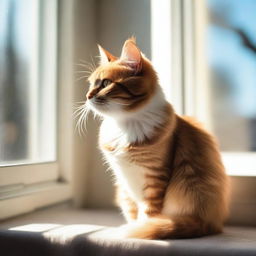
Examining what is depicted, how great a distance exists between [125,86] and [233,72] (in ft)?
1.96

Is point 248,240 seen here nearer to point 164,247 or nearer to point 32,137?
point 164,247

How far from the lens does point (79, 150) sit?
1.47 metres

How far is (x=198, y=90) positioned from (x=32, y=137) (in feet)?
2.26

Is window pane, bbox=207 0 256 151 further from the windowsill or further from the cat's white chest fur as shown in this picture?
the cat's white chest fur

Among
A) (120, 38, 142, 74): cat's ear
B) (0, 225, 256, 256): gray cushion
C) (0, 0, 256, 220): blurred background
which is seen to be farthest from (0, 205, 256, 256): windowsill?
(120, 38, 142, 74): cat's ear

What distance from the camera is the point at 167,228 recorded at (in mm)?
951

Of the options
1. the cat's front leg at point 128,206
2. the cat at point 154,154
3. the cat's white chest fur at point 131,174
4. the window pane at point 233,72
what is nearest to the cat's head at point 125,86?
the cat at point 154,154

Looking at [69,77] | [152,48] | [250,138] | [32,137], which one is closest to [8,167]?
[32,137]

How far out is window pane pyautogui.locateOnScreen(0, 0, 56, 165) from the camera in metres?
1.26

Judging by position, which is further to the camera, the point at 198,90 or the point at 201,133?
the point at 198,90

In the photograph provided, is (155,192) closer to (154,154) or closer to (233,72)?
(154,154)

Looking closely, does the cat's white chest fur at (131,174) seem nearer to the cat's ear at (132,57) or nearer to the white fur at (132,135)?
the white fur at (132,135)

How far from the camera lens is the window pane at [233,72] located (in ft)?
4.71

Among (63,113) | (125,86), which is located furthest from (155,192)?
(63,113)
